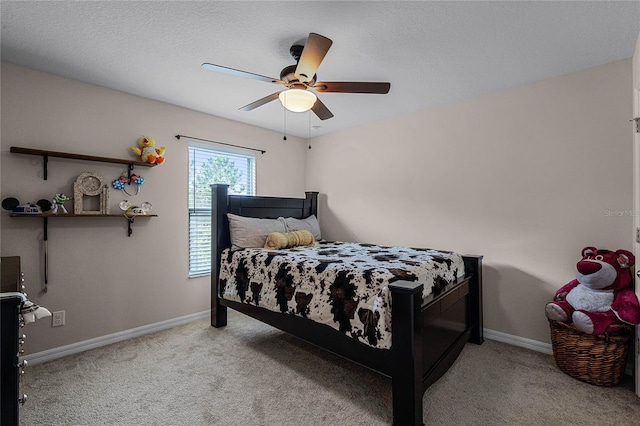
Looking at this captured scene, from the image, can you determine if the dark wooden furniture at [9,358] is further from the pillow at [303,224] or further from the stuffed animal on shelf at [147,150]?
the pillow at [303,224]

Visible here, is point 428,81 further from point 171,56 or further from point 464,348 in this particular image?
point 464,348

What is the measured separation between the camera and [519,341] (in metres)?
2.67

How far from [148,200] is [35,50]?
4.59 feet

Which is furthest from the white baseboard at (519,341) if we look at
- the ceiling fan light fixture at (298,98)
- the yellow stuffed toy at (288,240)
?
the ceiling fan light fixture at (298,98)

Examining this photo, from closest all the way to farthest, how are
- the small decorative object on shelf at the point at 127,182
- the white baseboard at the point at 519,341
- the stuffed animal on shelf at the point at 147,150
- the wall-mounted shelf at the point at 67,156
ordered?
the wall-mounted shelf at the point at 67,156 → the white baseboard at the point at 519,341 → the small decorative object on shelf at the point at 127,182 → the stuffed animal on shelf at the point at 147,150

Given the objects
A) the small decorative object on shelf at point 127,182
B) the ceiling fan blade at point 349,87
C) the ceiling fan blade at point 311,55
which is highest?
the ceiling fan blade at point 311,55

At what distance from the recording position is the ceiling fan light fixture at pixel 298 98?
6.70 ft

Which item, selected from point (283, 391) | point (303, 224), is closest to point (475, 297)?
point (283, 391)

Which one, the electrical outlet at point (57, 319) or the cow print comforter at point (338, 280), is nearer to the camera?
the cow print comforter at point (338, 280)

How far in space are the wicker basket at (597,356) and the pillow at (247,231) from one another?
266cm

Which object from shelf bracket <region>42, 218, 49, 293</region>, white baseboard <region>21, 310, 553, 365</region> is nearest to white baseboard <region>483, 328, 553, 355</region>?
white baseboard <region>21, 310, 553, 365</region>

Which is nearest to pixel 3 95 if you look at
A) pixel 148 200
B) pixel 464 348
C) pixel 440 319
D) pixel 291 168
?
pixel 148 200

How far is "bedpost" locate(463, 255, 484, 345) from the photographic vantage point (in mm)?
2676

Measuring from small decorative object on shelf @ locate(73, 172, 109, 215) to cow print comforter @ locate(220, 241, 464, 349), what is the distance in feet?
3.79
